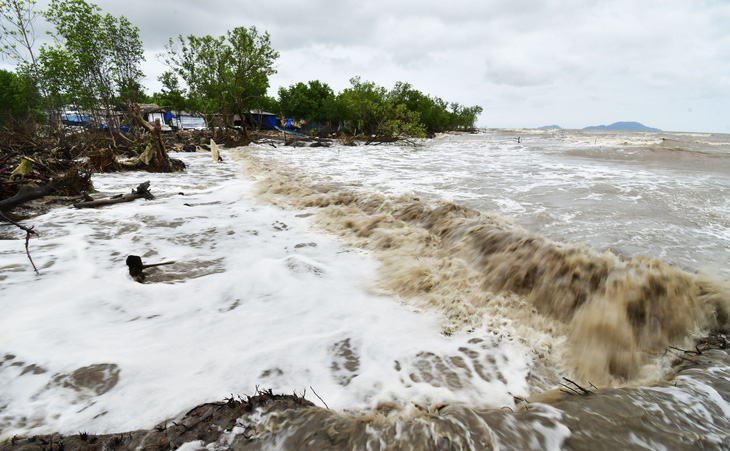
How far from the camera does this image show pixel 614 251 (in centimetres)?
406

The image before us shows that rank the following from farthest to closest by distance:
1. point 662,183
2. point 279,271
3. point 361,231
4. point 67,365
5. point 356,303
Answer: point 662,183
point 361,231
point 279,271
point 356,303
point 67,365

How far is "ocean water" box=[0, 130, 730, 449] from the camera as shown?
1.75 m

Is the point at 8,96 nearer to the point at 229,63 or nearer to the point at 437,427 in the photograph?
the point at 229,63

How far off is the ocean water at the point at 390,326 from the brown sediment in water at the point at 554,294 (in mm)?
20

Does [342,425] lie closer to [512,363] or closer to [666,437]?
[512,363]

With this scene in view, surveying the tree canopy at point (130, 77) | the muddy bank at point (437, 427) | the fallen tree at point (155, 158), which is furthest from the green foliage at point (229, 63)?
the muddy bank at point (437, 427)

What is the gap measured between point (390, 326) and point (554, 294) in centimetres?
184

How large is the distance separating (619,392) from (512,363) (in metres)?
0.68

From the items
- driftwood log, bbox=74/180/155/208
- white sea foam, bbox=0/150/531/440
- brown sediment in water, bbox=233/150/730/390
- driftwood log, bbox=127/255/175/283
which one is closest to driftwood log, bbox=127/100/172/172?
driftwood log, bbox=74/180/155/208

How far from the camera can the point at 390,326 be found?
2.96 meters

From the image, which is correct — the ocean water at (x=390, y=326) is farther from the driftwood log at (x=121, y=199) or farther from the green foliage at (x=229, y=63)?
the green foliage at (x=229, y=63)

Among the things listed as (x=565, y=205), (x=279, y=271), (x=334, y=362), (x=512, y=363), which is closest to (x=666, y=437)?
(x=512, y=363)

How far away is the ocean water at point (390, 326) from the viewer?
1.75 meters

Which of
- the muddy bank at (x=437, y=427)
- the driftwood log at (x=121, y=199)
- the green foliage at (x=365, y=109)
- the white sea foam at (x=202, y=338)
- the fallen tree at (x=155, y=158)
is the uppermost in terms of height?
the green foliage at (x=365, y=109)
